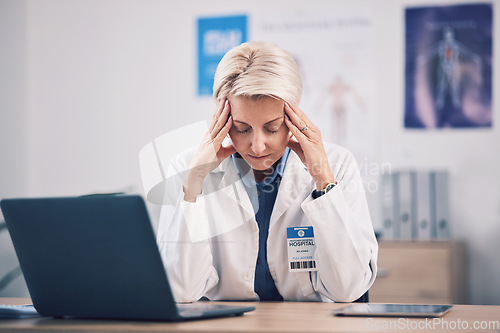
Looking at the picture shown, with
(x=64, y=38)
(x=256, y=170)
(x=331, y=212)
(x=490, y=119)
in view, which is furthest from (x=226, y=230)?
(x=64, y=38)

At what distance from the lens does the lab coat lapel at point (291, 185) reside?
5.11 feet

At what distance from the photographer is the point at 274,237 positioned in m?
1.56

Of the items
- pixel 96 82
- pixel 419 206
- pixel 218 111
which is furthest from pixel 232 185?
pixel 96 82

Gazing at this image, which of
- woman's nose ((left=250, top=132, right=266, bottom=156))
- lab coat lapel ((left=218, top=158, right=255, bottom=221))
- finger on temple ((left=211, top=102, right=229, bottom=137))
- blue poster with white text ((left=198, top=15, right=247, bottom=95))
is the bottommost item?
lab coat lapel ((left=218, top=158, right=255, bottom=221))

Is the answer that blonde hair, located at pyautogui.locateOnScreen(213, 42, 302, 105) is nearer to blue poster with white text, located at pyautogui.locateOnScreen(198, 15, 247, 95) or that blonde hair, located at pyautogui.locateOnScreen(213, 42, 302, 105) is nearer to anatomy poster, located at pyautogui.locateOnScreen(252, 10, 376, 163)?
anatomy poster, located at pyautogui.locateOnScreen(252, 10, 376, 163)

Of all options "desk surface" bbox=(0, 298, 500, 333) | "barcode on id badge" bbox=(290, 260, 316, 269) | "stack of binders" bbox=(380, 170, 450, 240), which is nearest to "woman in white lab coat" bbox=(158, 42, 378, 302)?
"barcode on id badge" bbox=(290, 260, 316, 269)

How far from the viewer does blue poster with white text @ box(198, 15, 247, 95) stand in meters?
3.49

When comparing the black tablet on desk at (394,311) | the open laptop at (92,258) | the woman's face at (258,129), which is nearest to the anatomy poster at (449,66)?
the woman's face at (258,129)

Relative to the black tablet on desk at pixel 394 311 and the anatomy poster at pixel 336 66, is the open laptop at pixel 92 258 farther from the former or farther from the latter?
the anatomy poster at pixel 336 66

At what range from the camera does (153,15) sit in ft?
11.9

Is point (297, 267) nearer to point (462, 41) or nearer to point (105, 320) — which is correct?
point (105, 320)

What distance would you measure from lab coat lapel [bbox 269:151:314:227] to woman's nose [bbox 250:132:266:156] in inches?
5.2

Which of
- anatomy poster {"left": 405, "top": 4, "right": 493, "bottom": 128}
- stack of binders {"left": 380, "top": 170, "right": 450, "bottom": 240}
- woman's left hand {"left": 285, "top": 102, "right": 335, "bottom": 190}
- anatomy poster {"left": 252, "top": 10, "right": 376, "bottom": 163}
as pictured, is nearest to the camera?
woman's left hand {"left": 285, "top": 102, "right": 335, "bottom": 190}

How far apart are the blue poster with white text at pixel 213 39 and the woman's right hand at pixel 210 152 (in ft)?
6.18
